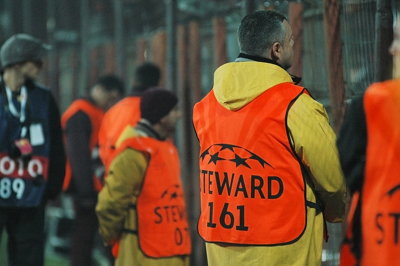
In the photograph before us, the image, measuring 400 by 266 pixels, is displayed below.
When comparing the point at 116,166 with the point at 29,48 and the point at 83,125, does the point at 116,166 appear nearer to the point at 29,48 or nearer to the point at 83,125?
the point at 29,48

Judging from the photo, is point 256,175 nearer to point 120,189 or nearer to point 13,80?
point 120,189

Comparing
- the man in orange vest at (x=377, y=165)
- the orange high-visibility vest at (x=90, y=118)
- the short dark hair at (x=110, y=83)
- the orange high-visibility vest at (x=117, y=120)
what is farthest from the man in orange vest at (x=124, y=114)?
the man in orange vest at (x=377, y=165)

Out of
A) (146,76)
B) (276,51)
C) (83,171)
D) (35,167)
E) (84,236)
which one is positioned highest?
(276,51)

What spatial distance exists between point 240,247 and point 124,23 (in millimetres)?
6899

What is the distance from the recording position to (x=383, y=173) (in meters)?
3.77

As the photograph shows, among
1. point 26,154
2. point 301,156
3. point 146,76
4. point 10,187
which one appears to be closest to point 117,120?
point 146,76

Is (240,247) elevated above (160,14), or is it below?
below

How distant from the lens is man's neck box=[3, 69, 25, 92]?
6.57 metres

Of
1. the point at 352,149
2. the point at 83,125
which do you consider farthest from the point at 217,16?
the point at 352,149

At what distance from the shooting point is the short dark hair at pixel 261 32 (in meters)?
4.60

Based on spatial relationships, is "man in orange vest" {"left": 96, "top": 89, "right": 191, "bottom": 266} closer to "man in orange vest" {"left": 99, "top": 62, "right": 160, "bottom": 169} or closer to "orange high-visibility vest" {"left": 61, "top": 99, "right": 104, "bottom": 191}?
"man in orange vest" {"left": 99, "top": 62, "right": 160, "bottom": 169}

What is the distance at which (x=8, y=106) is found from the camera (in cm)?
647

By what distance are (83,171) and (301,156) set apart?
454 centimetres

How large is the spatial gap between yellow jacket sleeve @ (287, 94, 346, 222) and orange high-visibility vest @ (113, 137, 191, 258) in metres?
1.90
